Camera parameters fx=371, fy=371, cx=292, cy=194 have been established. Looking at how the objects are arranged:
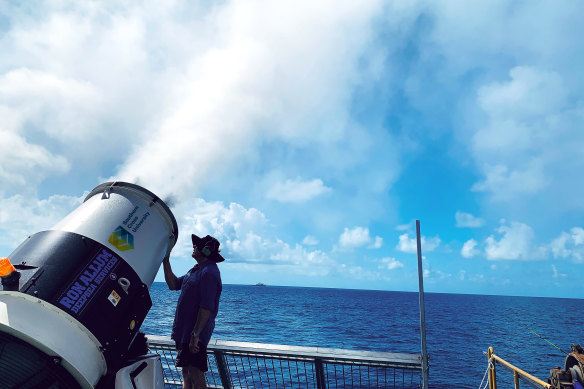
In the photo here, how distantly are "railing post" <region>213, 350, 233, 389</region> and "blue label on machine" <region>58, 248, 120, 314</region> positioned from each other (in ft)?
8.64

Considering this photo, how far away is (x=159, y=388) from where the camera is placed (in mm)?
3432

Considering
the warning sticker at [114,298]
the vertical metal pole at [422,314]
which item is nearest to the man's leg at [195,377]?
the warning sticker at [114,298]

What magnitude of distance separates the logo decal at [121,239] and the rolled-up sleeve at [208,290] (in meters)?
0.94

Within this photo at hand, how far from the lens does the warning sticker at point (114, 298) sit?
3307 mm

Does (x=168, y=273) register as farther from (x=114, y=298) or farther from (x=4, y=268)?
(x=4, y=268)

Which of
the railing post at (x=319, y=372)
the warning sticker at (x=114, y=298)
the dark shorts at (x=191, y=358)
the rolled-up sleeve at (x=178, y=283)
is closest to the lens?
the warning sticker at (x=114, y=298)

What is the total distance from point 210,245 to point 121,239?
1180mm

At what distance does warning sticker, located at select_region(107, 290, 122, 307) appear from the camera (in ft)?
10.8

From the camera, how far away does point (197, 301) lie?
169 inches

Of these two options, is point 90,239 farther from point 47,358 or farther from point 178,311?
point 178,311

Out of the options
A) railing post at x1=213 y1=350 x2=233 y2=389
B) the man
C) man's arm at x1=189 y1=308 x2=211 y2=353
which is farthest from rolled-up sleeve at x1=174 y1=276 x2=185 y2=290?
railing post at x1=213 y1=350 x2=233 y2=389

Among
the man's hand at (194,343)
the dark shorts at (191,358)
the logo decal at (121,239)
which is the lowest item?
the dark shorts at (191,358)

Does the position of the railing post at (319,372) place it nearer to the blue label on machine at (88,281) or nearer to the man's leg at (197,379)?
the man's leg at (197,379)

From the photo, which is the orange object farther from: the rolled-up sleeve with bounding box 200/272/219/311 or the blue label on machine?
the rolled-up sleeve with bounding box 200/272/219/311
